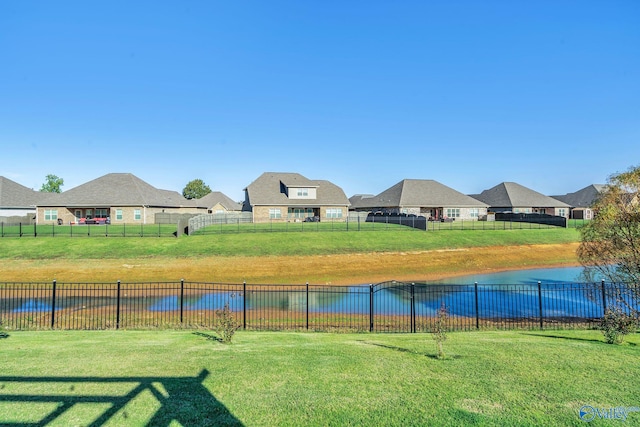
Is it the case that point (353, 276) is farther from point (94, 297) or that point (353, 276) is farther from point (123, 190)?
point (123, 190)

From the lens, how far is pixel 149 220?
172ft

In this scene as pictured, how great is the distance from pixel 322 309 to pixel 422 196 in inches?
1989

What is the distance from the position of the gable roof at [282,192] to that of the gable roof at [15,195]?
104 feet

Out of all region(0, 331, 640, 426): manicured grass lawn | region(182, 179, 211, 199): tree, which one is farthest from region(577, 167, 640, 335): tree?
region(182, 179, 211, 199): tree

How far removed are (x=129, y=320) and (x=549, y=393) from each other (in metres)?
14.7

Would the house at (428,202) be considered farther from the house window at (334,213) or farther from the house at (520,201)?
the house window at (334,213)

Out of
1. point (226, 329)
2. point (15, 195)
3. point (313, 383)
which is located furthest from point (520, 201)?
point (15, 195)

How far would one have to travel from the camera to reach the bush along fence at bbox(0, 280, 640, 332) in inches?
538

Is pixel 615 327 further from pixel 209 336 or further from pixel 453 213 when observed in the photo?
pixel 453 213

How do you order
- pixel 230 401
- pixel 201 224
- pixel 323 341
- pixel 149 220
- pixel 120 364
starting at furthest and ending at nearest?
pixel 149 220 < pixel 201 224 < pixel 323 341 < pixel 120 364 < pixel 230 401

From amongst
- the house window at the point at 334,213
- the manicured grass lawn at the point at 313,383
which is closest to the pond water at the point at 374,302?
the manicured grass lawn at the point at 313,383

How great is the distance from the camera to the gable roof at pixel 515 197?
70.1 m

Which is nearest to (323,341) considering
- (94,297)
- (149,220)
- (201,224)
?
(94,297)

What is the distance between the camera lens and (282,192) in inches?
2313
